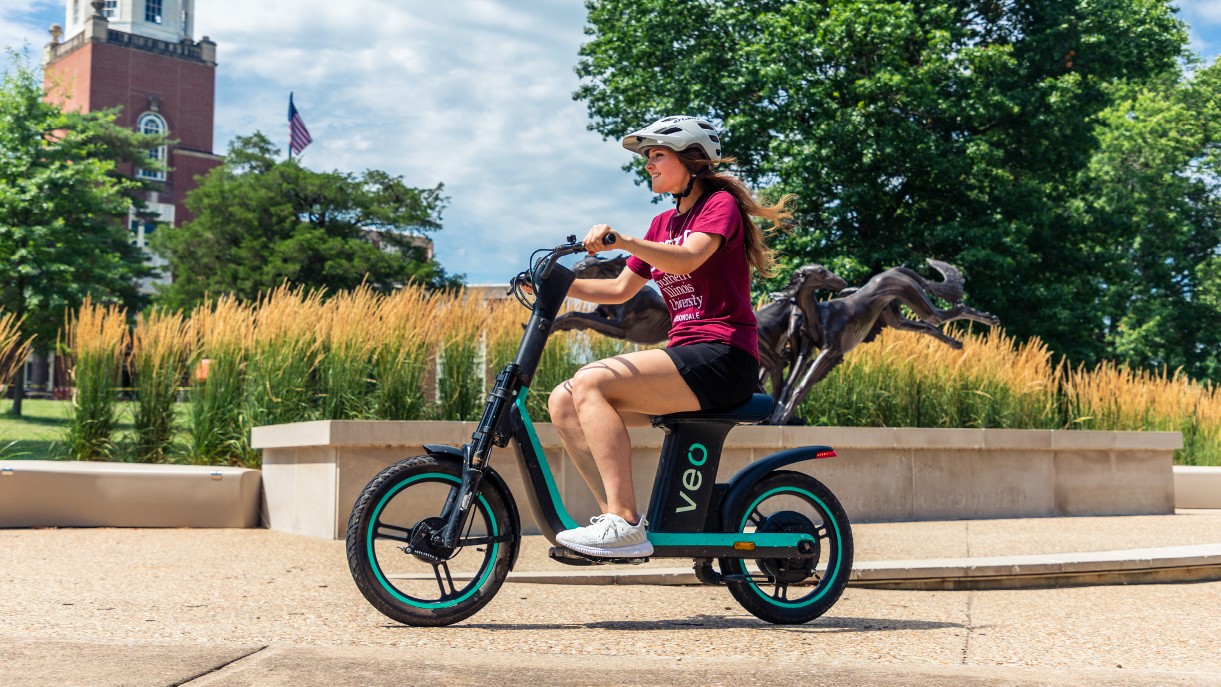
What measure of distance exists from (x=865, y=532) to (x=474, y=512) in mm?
5184

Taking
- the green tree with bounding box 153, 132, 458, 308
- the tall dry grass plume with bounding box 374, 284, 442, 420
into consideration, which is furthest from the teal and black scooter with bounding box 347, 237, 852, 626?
the green tree with bounding box 153, 132, 458, 308

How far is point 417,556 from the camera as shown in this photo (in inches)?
172

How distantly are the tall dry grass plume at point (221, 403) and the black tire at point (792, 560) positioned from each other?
570cm

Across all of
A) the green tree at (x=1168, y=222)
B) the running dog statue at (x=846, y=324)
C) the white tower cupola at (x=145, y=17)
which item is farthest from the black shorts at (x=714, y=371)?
the white tower cupola at (x=145, y=17)

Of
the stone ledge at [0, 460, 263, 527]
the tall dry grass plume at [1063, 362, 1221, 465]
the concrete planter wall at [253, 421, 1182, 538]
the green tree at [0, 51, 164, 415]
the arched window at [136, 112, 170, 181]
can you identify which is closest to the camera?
the concrete planter wall at [253, 421, 1182, 538]

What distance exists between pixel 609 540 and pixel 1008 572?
313 cm

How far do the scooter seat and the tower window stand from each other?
9991cm

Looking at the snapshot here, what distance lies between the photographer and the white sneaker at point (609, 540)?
432cm

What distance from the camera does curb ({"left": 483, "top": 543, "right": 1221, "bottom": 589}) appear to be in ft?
19.9

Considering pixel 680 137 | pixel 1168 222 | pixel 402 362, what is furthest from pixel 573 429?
pixel 1168 222

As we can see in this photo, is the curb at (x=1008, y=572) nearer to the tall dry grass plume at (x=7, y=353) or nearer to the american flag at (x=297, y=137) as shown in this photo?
the tall dry grass plume at (x=7, y=353)

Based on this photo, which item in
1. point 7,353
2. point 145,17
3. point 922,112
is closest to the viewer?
point 7,353

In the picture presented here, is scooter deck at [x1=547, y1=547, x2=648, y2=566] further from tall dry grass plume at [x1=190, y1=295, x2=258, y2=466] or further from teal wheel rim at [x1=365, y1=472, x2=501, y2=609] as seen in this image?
tall dry grass plume at [x1=190, y1=295, x2=258, y2=466]

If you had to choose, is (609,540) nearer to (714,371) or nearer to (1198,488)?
(714,371)
